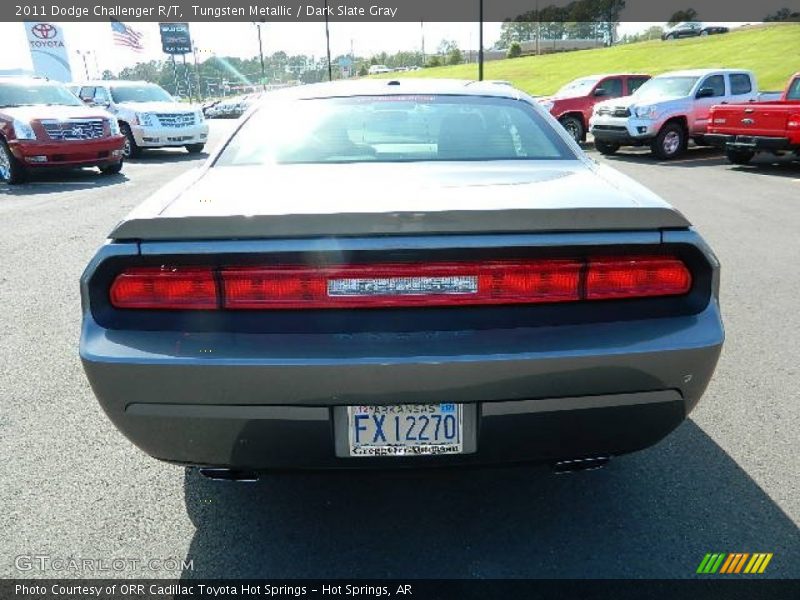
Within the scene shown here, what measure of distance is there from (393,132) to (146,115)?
1431cm

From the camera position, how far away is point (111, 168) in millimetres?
12922

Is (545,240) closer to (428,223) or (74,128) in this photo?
(428,223)

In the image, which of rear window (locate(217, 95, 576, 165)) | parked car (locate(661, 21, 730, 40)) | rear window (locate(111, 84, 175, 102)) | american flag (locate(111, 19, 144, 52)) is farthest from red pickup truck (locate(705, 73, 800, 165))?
parked car (locate(661, 21, 730, 40))

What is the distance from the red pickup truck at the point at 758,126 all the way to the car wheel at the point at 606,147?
269cm

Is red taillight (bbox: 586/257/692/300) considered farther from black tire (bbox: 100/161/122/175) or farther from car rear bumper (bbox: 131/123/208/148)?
car rear bumper (bbox: 131/123/208/148)

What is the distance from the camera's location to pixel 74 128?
37.8ft

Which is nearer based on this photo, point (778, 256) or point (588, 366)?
point (588, 366)

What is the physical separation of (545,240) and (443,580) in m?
1.16

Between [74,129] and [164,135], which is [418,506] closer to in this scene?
[74,129]

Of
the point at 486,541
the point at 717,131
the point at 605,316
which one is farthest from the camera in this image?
the point at 717,131

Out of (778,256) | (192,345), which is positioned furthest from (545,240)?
(778,256)

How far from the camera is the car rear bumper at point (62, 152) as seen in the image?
11289 mm

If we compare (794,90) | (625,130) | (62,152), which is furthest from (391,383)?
(625,130)

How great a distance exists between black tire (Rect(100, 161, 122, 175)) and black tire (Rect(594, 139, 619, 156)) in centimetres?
1051
